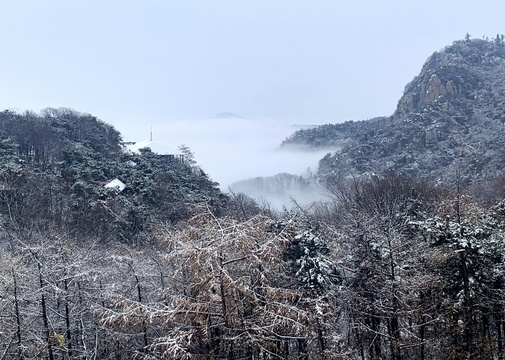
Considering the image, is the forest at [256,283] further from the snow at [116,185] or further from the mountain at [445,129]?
the mountain at [445,129]

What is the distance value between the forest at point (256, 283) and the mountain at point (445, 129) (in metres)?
36.7

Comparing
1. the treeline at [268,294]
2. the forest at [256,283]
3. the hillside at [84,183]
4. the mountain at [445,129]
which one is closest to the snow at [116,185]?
the hillside at [84,183]

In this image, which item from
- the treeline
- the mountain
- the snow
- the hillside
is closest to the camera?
the treeline

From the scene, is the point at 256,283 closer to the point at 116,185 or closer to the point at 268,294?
the point at 268,294

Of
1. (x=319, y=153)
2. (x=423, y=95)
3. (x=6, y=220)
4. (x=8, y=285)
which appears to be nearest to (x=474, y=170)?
(x=423, y=95)

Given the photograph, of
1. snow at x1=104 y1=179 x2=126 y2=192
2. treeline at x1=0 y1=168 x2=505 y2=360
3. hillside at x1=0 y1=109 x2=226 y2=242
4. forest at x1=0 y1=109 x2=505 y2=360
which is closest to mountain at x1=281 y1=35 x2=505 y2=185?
hillside at x1=0 y1=109 x2=226 y2=242

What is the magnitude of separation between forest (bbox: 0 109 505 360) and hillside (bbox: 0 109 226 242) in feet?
1.03

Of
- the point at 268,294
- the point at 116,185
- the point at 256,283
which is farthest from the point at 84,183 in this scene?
the point at 268,294

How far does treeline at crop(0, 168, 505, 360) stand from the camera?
657 cm

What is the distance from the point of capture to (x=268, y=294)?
6594mm

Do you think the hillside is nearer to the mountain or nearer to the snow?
the snow

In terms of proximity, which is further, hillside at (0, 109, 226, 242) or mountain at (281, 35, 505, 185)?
mountain at (281, 35, 505, 185)

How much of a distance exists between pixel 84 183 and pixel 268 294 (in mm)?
33242

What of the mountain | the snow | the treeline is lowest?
the treeline
